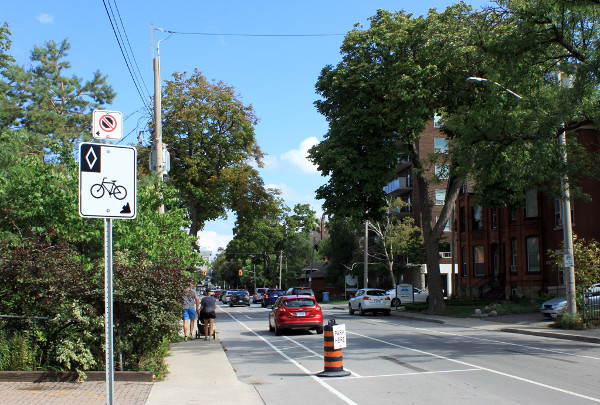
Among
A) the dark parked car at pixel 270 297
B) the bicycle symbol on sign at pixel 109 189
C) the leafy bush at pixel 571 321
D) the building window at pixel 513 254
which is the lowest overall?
the dark parked car at pixel 270 297

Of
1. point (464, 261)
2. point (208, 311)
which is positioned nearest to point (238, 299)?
point (464, 261)

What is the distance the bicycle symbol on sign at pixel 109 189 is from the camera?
217 inches

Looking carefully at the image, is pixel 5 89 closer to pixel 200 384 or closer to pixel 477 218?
pixel 200 384

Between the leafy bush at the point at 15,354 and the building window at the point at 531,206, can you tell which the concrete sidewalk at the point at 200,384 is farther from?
the building window at the point at 531,206

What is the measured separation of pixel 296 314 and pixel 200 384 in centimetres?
1043

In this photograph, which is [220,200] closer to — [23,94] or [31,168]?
[23,94]

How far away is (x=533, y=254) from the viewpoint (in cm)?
3716

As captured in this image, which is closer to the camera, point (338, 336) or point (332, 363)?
point (338, 336)

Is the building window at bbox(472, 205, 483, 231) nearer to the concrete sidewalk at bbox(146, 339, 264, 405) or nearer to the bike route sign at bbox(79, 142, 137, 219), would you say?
the concrete sidewalk at bbox(146, 339, 264, 405)

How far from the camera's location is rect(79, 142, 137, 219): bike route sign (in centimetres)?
544

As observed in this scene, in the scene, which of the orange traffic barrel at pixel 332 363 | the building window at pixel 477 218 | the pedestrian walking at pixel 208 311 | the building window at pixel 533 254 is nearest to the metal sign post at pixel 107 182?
the orange traffic barrel at pixel 332 363

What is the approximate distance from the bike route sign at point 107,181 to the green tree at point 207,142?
22.2 m

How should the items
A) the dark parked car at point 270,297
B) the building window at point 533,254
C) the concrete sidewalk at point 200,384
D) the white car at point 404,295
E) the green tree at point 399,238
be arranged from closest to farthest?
the concrete sidewalk at point 200,384, the building window at point 533,254, the white car at point 404,295, the green tree at point 399,238, the dark parked car at point 270,297

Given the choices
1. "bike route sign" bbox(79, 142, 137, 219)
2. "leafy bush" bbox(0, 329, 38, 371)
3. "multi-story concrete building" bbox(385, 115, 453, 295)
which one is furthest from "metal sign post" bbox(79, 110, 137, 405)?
"multi-story concrete building" bbox(385, 115, 453, 295)
